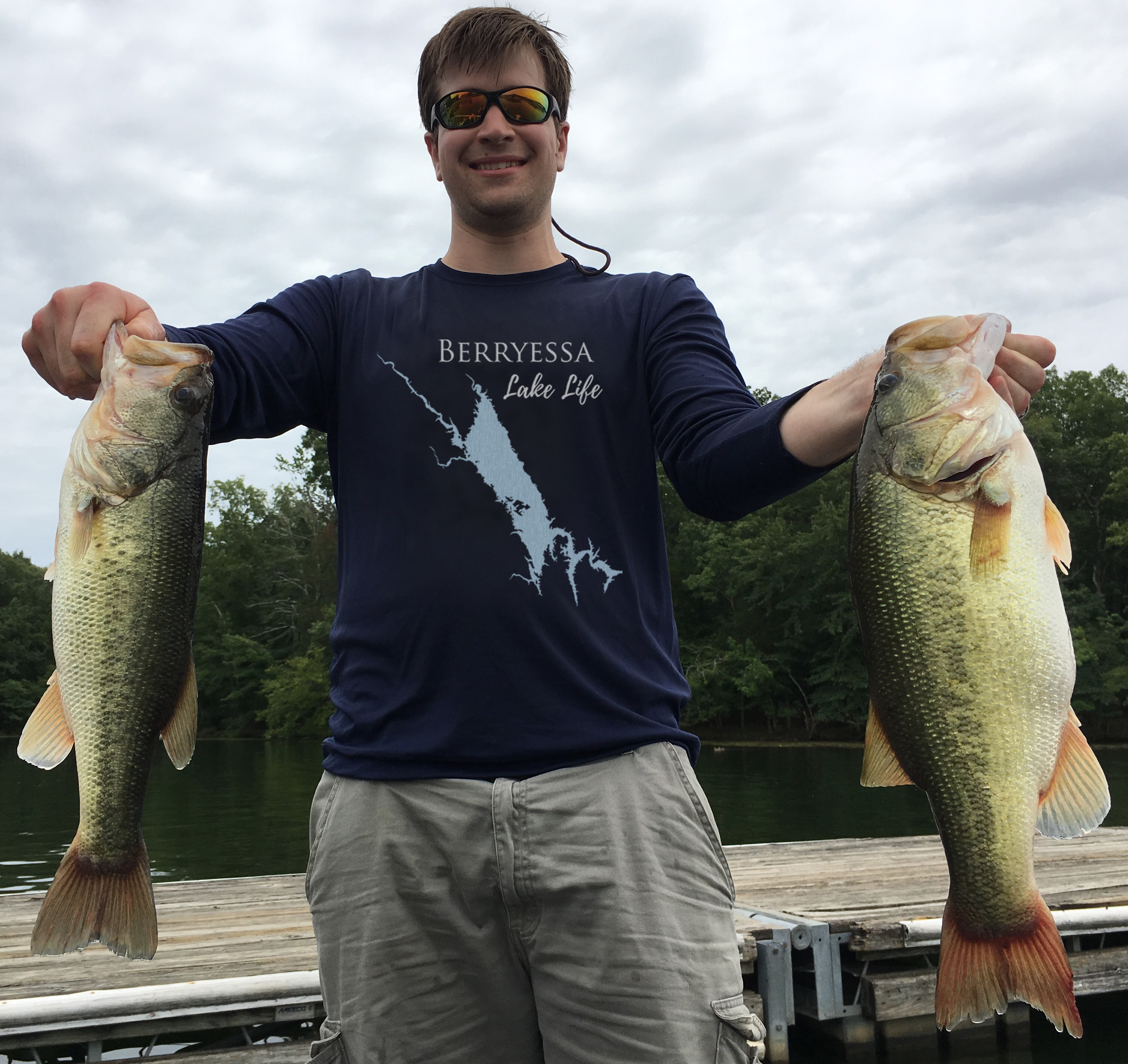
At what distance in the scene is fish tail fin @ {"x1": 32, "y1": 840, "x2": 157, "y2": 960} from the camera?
205cm

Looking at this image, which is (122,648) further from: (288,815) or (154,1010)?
(288,815)

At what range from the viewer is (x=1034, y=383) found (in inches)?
76.6

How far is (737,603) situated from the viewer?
45.2 m

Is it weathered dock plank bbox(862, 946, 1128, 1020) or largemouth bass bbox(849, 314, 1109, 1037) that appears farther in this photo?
weathered dock plank bbox(862, 946, 1128, 1020)

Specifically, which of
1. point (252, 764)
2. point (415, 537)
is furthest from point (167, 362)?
point (252, 764)

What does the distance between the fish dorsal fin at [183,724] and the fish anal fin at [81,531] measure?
0.32 metres

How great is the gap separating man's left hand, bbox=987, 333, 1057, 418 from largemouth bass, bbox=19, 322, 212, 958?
156 cm

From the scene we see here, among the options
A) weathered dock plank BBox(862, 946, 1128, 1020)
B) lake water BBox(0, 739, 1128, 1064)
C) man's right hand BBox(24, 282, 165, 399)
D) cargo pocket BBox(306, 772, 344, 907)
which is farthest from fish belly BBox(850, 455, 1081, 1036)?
→ lake water BBox(0, 739, 1128, 1064)

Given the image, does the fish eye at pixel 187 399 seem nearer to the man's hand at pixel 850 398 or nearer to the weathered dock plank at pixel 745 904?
the man's hand at pixel 850 398

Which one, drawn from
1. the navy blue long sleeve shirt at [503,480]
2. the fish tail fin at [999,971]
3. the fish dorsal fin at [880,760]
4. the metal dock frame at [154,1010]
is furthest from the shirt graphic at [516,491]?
the metal dock frame at [154,1010]

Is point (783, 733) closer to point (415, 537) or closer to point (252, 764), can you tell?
point (252, 764)

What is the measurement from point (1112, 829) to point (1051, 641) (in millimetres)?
9551

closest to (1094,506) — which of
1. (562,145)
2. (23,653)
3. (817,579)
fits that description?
(817,579)

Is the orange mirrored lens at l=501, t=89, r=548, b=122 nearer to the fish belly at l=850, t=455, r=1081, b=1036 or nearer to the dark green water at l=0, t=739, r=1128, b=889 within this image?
the fish belly at l=850, t=455, r=1081, b=1036
